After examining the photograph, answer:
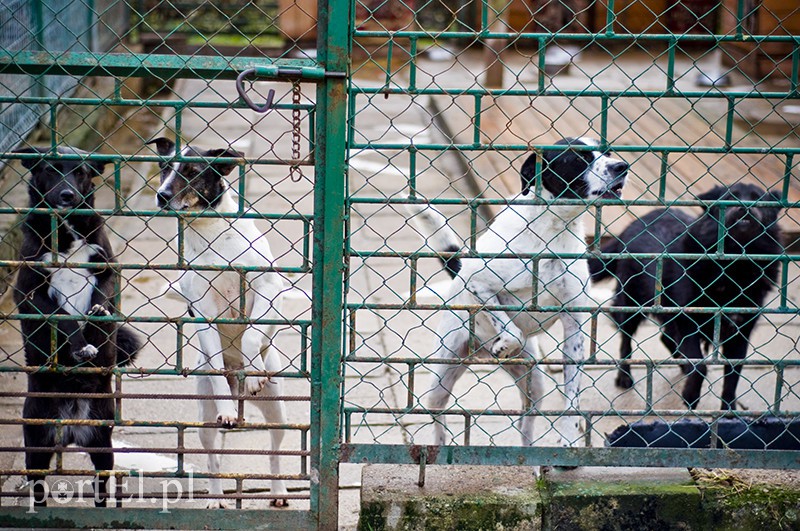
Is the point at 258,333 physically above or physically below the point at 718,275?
below

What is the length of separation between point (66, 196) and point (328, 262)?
4.25 feet

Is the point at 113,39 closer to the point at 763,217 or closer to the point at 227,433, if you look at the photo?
the point at 227,433

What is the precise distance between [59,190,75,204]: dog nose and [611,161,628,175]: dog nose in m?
2.19

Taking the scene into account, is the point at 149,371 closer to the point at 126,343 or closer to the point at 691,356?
the point at 126,343

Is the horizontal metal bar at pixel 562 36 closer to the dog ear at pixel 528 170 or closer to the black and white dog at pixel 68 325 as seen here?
the dog ear at pixel 528 170

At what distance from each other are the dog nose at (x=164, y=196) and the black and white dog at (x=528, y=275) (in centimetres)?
99

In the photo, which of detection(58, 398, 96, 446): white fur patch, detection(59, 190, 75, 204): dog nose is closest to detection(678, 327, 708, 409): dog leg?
detection(58, 398, 96, 446): white fur patch

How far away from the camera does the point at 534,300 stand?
3.48 meters

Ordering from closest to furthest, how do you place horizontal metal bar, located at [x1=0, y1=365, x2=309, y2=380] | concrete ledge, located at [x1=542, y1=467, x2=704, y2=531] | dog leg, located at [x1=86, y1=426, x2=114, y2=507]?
horizontal metal bar, located at [x1=0, y1=365, x2=309, y2=380] → concrete ledge, located at [x1=542, y1=467, x2=704, y2=531] → dog leg, located at [x1=86, y1=426, x2=114, y2=507]

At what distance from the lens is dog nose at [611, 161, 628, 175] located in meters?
3.88

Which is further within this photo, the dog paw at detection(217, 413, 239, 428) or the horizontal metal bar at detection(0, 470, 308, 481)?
the dog paw at detection(217, 413, 239, 428)

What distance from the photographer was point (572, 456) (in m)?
3.49

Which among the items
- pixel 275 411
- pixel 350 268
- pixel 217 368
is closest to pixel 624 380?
pixel 350 268

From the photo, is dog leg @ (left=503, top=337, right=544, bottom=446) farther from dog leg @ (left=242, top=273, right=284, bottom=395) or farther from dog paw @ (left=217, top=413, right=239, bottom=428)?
dog paw @ (left=217, top=413, right=239, bottom=428)
